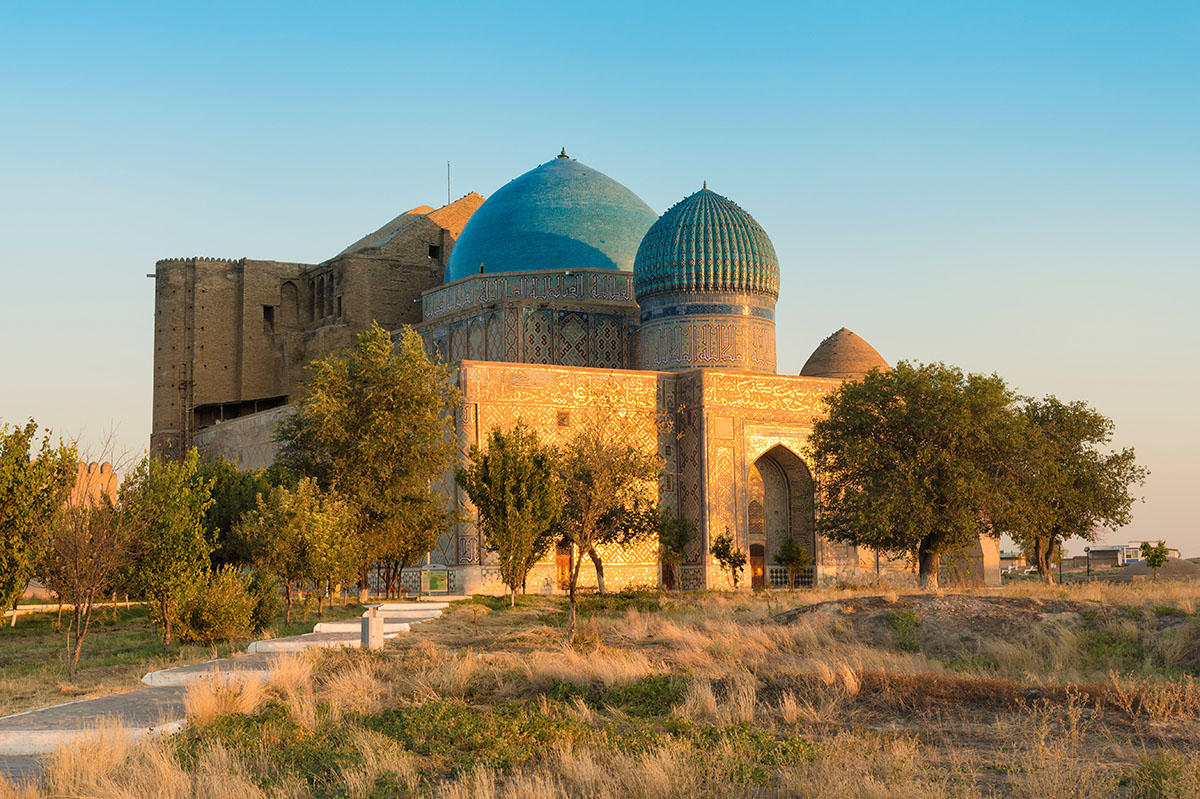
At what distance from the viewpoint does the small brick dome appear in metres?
39.3

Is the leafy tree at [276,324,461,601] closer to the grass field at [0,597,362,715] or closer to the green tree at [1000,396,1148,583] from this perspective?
the grass field at [0,597,362,715]

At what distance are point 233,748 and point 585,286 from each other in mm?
29639

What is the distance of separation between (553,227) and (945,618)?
2319cm

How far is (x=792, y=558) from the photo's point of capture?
112 ft

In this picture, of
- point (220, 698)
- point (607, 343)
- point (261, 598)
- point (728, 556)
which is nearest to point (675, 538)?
point (728, 556)

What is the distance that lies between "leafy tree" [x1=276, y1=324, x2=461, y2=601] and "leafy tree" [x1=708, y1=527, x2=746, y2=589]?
9223 millimetres

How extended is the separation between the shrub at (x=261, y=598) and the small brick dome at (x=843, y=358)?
2275 centimetres

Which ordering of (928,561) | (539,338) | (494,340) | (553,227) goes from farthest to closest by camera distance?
1. (553,227)
2. (494,340)
3. (539,338)
4. (928,561)

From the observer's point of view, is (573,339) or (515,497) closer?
(515,497)

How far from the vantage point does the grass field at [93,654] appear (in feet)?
42.4

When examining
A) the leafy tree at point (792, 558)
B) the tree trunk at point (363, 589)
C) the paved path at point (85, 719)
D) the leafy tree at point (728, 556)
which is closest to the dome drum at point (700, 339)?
the leafy tree at point (792, 558)

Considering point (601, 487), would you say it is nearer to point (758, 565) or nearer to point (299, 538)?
point (299, 538)

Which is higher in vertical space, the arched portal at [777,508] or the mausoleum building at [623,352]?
the mausoleum building at [623,352]

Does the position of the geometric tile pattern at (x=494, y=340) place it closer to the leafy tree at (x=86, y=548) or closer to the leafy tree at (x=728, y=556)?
the leafy tree at (x=728, y=556)
